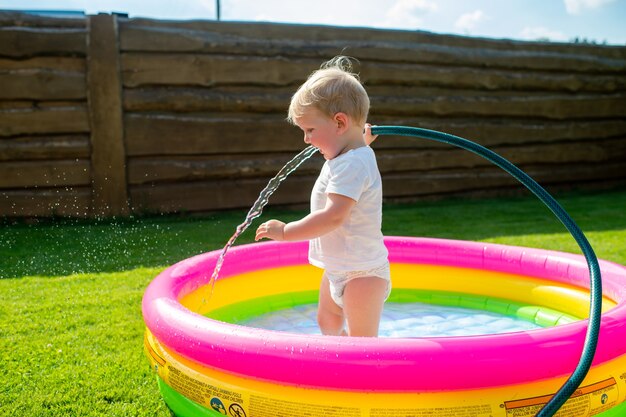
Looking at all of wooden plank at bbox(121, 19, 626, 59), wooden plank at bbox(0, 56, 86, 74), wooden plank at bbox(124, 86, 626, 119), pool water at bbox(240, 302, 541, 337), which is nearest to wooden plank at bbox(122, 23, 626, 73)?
wooden plank at bbox(121, 19, 626, 59)

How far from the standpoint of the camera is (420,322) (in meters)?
3.24

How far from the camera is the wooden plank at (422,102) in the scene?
19.5ft

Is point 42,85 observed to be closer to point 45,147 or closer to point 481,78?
point 45,147

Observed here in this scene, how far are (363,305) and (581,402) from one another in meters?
0.79

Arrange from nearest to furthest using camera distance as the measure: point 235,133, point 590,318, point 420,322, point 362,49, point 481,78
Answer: point 590,318, point 420,322, point 235,133, point 362,49, point 481,78

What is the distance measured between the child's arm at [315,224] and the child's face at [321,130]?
217mm

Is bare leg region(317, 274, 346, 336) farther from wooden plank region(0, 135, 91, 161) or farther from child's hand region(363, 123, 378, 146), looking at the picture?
wooden plank region(0, 135, 91, 161)

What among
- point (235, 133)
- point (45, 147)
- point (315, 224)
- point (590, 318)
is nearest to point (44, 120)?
point (45, 147)

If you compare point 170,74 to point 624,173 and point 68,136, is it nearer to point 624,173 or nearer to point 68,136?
point 68,136

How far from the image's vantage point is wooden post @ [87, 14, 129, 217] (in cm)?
566

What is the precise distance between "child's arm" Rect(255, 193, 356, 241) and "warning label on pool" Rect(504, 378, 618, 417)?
799 millimetres

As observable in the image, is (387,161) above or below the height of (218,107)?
below

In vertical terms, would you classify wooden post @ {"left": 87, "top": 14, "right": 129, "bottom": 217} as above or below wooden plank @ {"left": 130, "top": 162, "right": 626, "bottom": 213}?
above

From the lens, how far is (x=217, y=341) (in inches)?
75.3
